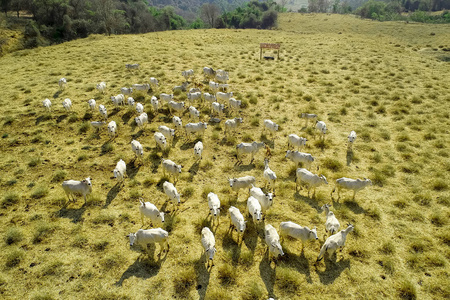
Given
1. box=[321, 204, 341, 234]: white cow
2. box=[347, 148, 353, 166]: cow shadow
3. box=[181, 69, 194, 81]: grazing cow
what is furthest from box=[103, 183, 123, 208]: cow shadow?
box=[181, 69, 194, 81]: grazing cow

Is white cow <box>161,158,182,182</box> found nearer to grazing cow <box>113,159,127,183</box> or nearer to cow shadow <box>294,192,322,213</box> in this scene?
grazing cow <box>113,159,127,183</box>

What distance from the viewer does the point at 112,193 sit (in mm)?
10508

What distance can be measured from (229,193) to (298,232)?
3.53m

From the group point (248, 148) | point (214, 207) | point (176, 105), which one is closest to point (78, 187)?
point (214, 207)

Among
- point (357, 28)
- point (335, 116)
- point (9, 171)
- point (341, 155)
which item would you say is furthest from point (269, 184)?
point (357, 28)

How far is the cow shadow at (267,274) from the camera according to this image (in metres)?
7.10

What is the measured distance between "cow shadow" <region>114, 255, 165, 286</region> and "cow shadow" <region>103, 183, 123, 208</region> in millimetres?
3140

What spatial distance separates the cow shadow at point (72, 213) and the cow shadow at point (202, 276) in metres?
4.83

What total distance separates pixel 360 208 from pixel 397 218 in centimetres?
126

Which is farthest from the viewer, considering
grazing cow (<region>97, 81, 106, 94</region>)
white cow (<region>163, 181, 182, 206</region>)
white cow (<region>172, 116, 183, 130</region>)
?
grazing cow (<region>97, 81, 106, 94</region>)

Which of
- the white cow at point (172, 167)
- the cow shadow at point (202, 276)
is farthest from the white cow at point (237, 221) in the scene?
the white cow at point (172, 167)

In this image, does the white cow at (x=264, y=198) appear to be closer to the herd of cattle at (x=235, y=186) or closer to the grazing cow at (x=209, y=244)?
the herd of cattle at (x=235, y=186)

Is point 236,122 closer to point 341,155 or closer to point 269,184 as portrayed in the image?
point 269,184

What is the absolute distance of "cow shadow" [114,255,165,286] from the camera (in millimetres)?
7372
